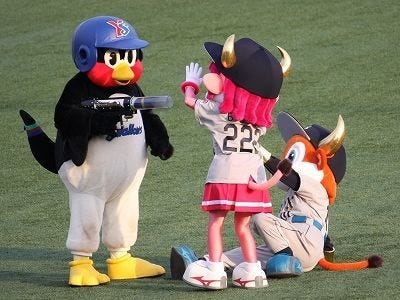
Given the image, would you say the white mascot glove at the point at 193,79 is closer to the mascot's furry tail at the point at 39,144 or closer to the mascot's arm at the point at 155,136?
the mascot's arm at the point at 155,136

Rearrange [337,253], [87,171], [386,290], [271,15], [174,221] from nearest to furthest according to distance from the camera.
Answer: [386,290] → [87,171] → [337,253] → [174,221] → [271,15]

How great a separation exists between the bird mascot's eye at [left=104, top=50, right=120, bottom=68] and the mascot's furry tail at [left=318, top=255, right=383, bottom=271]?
133 centimetres

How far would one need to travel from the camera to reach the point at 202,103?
5891 millimetres

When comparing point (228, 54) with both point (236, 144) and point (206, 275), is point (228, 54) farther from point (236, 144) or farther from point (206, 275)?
point (206, 275)

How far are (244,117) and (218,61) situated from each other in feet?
0.93

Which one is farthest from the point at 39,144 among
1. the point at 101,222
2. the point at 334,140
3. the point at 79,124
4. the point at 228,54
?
the point at 334,140

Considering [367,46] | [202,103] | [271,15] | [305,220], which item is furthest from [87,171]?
[271,15]

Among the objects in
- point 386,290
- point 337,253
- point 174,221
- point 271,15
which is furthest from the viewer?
point 271,15

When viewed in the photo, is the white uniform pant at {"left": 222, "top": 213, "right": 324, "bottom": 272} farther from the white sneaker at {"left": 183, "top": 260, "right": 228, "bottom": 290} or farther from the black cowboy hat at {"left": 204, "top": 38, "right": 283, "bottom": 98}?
the black cowboy hat at {"left": 204, "top": 38, "right": 283, "bottom": 98}

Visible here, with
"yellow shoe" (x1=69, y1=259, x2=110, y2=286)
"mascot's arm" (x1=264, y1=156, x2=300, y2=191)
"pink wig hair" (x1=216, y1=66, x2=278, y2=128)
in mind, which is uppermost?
"pink wig hair" (x1=216, y1=66, x2=278, y2=128)

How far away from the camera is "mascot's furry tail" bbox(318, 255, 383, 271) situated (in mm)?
6121

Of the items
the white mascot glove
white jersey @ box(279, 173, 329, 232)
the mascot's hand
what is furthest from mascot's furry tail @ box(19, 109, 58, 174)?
white jersey @ box(279, 173, 329, 232)

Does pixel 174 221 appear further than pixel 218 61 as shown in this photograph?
Yes

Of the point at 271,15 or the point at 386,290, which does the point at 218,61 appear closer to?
the point at 386,290
